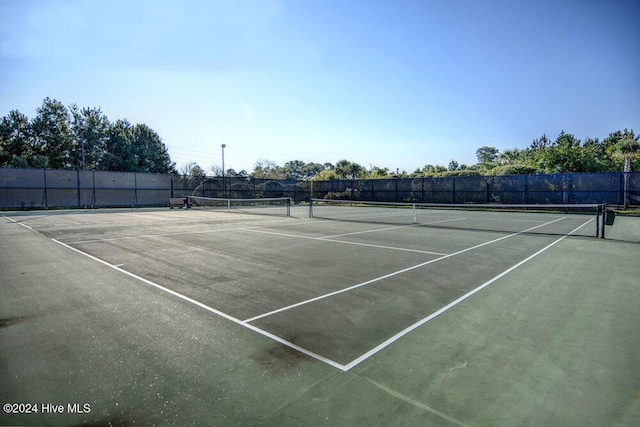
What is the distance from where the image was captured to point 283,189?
4238 cm

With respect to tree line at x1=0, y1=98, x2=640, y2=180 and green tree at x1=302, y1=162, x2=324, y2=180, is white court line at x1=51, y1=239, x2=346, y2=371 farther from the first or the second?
green tree at x1=302, y1=162, x2=324, y2=180

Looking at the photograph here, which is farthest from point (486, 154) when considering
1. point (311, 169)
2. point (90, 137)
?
point (90, 137)

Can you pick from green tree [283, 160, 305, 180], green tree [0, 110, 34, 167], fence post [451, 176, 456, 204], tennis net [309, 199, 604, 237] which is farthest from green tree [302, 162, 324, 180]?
tennis net [309, 199, 604, 237]

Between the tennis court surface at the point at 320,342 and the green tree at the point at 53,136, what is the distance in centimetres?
5113

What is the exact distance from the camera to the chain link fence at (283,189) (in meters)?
27.0

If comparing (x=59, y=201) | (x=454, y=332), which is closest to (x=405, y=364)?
(x=454, y=332)

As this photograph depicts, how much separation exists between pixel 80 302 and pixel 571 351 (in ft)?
20.5

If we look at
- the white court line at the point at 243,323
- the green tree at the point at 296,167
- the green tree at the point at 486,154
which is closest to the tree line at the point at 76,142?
the white court line at the point at 243,323

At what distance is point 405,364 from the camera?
3275 millimetres

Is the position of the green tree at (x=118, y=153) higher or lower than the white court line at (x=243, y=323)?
higher

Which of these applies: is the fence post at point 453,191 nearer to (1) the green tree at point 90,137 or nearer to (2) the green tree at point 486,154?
(1) the green tree at point 90,137

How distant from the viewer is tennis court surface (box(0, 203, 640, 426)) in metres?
2.63

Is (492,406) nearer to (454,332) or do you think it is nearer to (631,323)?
(454,332)

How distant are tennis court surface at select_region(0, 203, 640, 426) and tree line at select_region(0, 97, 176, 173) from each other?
4964 cm
